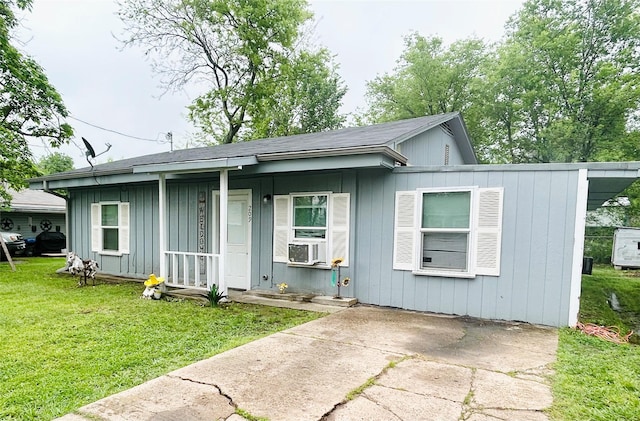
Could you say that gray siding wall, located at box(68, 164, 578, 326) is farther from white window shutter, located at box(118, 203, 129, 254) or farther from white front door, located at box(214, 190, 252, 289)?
white window shutter, located at box(118, 203, 129, 254)

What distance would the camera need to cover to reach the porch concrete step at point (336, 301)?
552 cm

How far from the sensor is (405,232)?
17.5 ft

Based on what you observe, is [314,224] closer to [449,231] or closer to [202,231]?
[449,231]

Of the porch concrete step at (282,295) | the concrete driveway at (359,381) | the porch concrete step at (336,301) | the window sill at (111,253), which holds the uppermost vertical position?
the concrete driveway at (359,381)

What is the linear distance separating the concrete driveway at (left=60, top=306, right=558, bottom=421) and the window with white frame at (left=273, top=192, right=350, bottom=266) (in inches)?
72.1

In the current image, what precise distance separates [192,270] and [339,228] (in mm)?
3439

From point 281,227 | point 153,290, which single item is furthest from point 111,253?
point 281,227

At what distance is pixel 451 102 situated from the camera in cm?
2030

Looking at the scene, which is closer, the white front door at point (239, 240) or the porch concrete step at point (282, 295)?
the porch concrete step at point (282, 295)

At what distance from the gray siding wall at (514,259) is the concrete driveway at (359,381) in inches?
22.2

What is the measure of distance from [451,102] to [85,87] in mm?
20845

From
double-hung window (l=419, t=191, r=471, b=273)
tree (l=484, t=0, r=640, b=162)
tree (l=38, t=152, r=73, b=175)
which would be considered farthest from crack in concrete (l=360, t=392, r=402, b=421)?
tree (l=38, t=152, r=73, b=175)

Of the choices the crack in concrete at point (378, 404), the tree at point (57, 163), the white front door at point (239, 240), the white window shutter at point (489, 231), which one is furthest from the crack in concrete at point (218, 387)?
the tree at point (57, 163)

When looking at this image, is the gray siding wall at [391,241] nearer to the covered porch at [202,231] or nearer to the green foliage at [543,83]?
the covered porch at [202,231]
